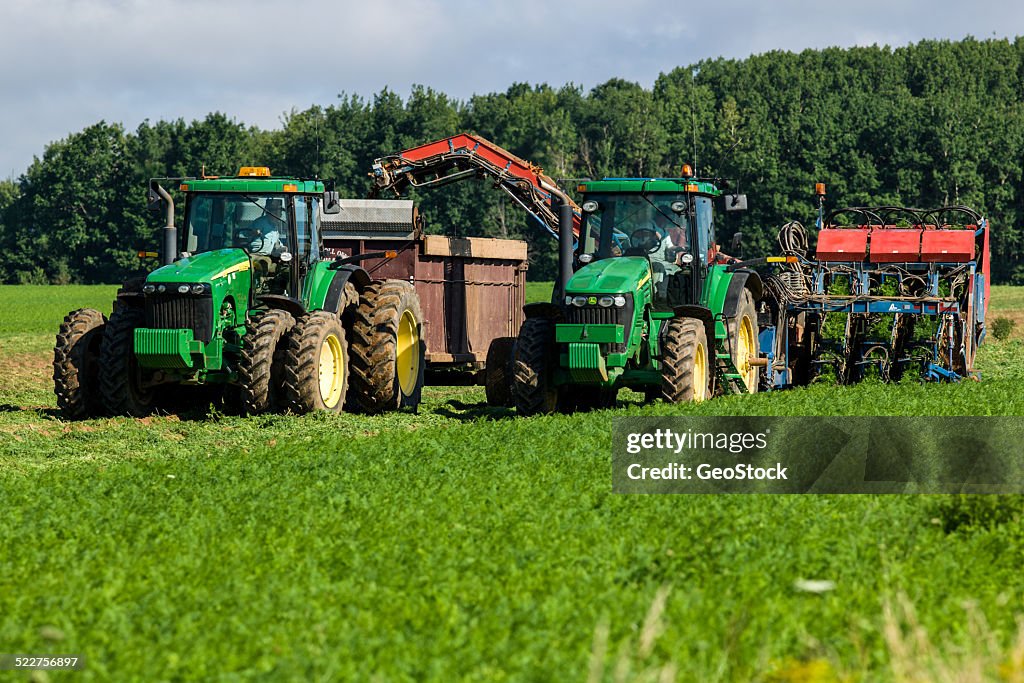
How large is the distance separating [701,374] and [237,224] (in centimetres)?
541

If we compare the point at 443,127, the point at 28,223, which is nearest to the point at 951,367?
the point at 443,127

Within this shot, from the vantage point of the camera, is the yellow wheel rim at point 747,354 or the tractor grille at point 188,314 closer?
the tractor grille at point 188,314

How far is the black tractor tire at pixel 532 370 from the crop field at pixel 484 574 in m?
2.74

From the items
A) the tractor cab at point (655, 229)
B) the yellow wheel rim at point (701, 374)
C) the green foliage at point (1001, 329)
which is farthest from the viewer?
the green foliage at point (1001, 329)

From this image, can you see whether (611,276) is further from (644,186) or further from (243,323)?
(243,323)

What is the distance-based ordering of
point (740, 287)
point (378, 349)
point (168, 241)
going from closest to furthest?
1. point (168, 241)
2. point (378, 349)
3. point (740, 287)

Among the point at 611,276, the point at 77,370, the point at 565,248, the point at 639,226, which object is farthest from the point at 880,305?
the point at 77,370

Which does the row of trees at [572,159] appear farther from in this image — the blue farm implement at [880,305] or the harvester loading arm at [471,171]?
the blue farm implement at [880,305]

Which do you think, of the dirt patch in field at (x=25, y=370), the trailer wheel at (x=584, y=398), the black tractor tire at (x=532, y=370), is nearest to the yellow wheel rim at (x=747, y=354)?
the trailer wheel at (x=584, y=398)

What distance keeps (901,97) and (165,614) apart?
69.2 metres

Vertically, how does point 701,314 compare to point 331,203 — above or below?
below

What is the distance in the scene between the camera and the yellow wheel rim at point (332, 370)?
14234mm

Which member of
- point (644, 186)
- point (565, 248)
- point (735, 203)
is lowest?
point (565, 248)

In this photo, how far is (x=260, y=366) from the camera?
13.2m
